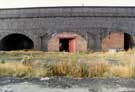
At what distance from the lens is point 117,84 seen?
960cm

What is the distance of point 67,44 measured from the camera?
3388 centimetres

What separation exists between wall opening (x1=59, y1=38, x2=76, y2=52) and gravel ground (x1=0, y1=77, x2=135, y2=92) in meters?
22.0

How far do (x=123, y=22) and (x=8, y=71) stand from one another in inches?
887

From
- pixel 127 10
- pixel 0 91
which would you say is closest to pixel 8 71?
pixel 0 91

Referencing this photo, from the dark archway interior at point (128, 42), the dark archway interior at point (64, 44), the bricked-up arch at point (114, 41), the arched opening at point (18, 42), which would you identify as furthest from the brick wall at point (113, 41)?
the arched opening at point (18, 42)

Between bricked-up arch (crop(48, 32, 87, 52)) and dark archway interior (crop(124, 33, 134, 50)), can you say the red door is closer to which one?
bricked-up arch (crop(48, 32, 87, 52))

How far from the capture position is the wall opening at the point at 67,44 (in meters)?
32.5

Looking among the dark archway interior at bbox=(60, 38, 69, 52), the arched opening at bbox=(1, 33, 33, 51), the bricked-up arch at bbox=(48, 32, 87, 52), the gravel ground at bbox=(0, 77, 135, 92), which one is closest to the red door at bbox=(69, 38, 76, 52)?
the bricked-up arch at bbox=(48, 32, 87, 52)

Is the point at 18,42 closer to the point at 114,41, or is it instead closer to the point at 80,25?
the point at 80,25

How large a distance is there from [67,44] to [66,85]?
2453cm

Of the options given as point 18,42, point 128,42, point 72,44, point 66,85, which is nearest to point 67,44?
point 72,44

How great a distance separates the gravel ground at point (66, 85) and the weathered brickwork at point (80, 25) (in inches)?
861

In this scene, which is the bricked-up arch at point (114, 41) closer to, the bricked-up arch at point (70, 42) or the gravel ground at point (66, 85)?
the bricked-up arch at point (70, 42)
